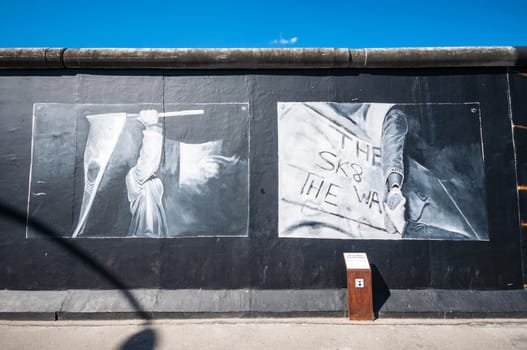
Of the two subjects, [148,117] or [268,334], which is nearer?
[268,334]

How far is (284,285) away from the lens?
466 cm

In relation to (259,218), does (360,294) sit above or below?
below

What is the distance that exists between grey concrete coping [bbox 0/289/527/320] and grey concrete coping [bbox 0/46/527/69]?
3623 mm

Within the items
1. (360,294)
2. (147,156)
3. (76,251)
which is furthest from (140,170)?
(360,294)

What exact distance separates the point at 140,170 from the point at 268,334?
3.12m

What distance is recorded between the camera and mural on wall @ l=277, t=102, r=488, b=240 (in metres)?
4.75

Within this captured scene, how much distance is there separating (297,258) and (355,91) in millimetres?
2905

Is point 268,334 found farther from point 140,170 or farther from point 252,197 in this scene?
point 140,170

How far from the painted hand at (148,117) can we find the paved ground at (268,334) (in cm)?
303

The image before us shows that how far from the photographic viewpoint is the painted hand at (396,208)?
4.74 m

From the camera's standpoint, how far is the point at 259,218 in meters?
4.77

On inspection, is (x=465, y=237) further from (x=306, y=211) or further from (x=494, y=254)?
(x=306, y=211)

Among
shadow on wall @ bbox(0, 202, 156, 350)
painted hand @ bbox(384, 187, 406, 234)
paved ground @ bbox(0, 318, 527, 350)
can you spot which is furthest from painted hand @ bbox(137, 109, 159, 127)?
painted hand @ bbox(384, 187, 406, 234)

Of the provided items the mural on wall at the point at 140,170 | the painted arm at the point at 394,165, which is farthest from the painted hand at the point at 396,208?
the mural on wall at the point at 140,170
